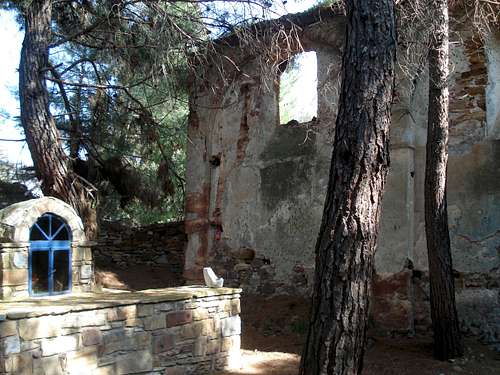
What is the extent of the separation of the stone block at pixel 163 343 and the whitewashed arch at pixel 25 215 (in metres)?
1.89

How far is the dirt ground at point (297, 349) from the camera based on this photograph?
5992mm

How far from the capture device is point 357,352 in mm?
3629

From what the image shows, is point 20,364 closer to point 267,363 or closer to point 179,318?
point 179,318

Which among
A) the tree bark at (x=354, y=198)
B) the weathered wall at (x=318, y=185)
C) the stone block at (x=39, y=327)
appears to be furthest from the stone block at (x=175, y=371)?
the weathered wall at (x=318, y=185)

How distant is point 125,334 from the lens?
17.2 feet

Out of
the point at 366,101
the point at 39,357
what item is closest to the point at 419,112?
the point at 366,101

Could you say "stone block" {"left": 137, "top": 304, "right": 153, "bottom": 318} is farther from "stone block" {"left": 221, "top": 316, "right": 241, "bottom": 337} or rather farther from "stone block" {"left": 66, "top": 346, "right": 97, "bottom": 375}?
"stone block" {"left": 221, "top": 316, "right": 241, "bottom": 337}

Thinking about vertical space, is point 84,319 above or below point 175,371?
above

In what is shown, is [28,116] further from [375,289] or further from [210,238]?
[375,289]

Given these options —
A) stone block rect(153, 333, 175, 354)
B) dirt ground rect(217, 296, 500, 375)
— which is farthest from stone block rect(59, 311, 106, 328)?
dirt ground rect(217, 296, 500, 375)

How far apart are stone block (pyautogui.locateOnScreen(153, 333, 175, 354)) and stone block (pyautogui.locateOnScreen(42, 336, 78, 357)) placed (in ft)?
3.08

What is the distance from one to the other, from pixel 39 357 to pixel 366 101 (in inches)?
133

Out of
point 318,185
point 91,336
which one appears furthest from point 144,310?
point 318,185

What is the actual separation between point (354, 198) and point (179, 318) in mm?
2866
